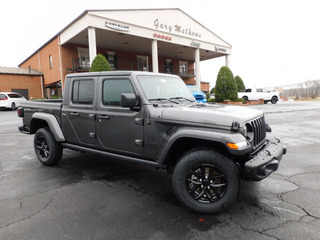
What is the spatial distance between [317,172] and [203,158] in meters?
2.85

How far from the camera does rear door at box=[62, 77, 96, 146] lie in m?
4.04

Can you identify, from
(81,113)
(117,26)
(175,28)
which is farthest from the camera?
(175,28)

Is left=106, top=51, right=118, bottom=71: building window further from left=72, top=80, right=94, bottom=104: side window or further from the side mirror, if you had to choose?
the side mirror

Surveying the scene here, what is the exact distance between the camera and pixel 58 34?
2269cm

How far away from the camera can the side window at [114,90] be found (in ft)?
12.0

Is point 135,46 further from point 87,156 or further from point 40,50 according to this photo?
point 87,156

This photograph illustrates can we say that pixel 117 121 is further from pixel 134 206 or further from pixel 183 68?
pixel 183 68

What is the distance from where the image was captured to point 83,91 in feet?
13.9

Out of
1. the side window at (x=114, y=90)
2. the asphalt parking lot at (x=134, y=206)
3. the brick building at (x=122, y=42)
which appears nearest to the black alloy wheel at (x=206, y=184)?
the asphalt parking lot at (x=134, y=206)

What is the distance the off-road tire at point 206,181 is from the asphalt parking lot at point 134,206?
17 centimetres

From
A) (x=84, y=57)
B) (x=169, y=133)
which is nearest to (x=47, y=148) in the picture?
(x=169, y=133)

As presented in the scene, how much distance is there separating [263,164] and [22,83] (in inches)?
1176

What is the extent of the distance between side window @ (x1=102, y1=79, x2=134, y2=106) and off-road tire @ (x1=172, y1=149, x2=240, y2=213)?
4.82 ft

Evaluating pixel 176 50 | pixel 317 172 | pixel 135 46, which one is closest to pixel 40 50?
pixel 135 46
